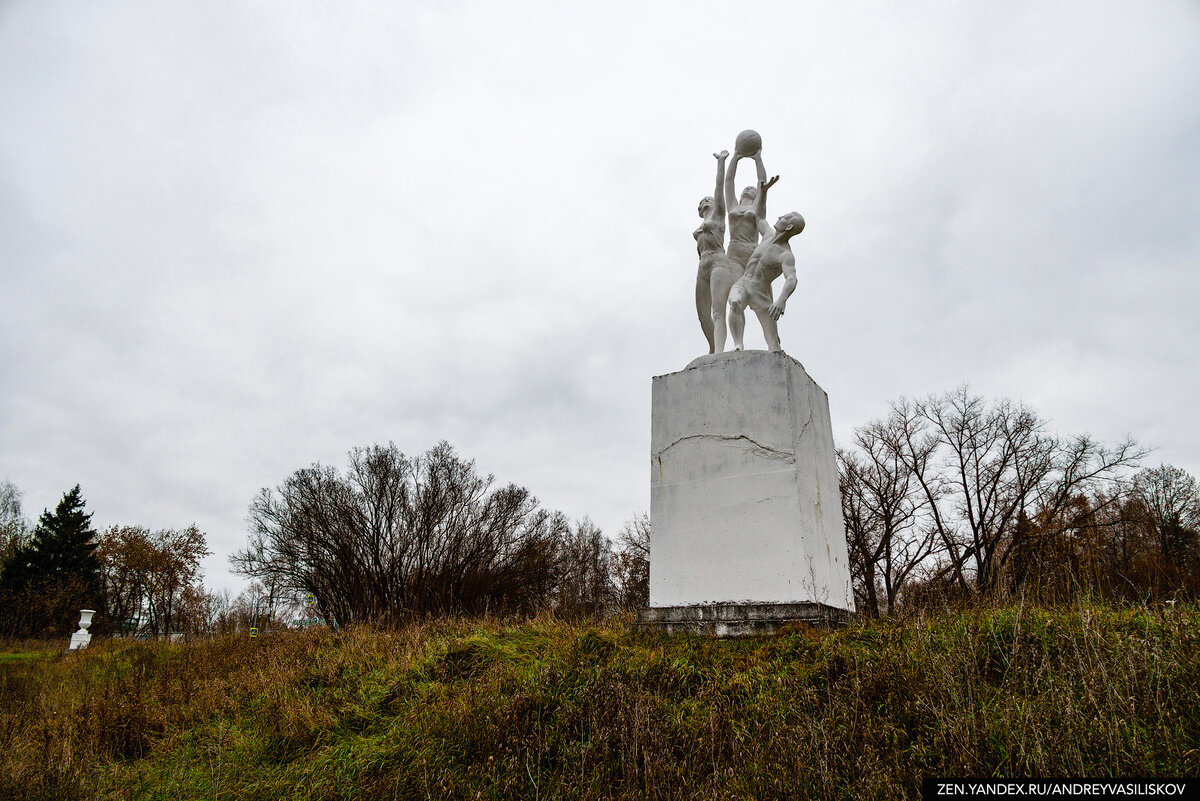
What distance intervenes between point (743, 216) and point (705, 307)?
0.99 metres

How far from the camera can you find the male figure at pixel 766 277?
643cm

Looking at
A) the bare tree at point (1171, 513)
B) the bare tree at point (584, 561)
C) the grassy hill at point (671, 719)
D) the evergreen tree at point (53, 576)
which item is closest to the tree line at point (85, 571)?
the evergreen tree at point (53, 576)

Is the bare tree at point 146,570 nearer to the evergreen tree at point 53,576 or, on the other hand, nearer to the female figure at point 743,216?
the evergreen tree at point 53,576

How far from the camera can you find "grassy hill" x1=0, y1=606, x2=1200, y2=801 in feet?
8.64

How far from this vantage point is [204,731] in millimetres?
5035

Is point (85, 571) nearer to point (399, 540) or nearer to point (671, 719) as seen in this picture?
point (399, 540)

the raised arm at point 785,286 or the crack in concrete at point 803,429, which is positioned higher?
the raised arm at point 785,286

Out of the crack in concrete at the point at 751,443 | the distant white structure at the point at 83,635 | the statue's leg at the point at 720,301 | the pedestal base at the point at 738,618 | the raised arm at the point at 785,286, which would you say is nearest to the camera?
the pedestal base at the point at 738,618

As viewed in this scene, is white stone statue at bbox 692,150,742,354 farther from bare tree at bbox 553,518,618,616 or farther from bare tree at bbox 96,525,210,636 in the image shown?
bare tree at bbox 96,525,210,636

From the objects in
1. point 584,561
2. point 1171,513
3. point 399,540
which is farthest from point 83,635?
point 1171,513

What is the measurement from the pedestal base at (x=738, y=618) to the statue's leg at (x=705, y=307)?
9.06ft

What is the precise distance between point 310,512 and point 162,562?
9.92 m

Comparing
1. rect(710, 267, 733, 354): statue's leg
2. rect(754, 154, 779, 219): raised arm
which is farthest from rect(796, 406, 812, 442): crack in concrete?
rect(754, 154, 779, 219): raised arm

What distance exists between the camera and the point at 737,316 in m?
6.55
